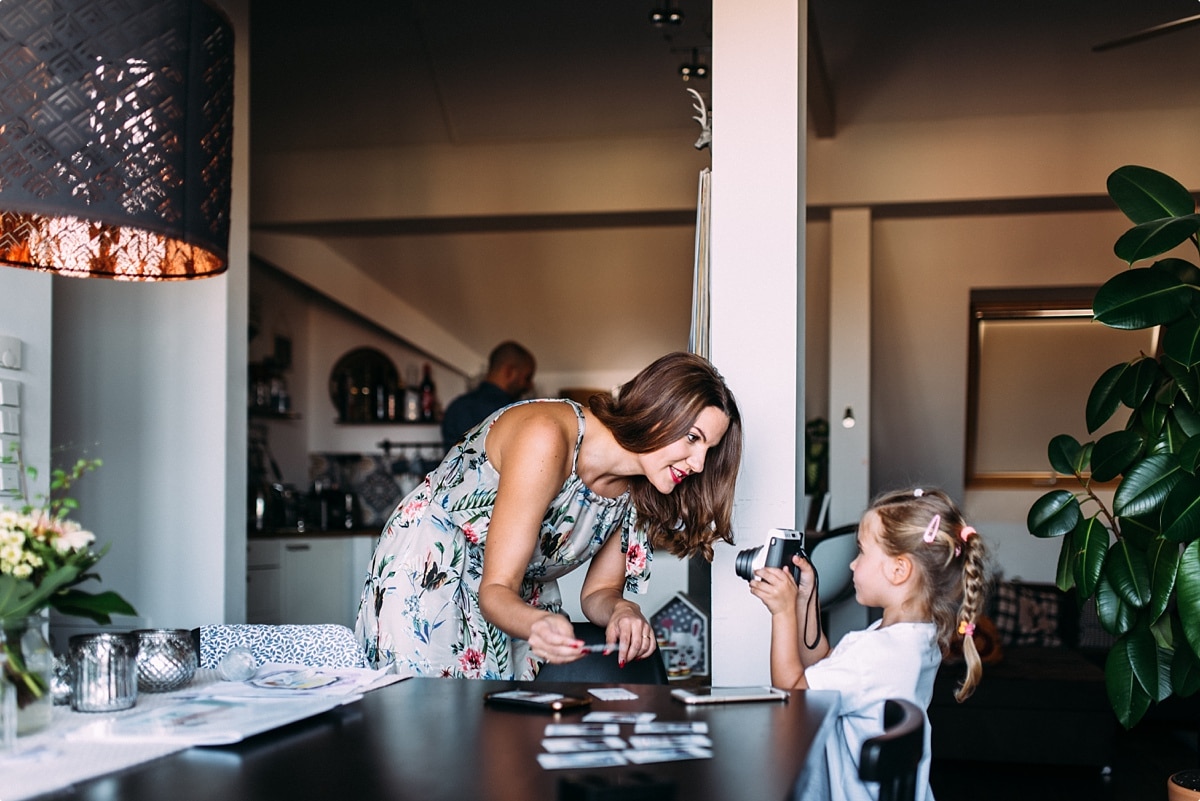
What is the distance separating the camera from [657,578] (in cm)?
472

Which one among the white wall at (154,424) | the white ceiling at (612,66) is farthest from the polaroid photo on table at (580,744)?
the white ceiling at (612,66)

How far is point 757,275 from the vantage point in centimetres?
277

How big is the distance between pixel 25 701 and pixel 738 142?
6.56 feet

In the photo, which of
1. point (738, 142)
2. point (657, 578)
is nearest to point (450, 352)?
point (657, 578)

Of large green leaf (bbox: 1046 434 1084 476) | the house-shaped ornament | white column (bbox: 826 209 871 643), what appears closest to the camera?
large green leaf (bbox: 1046 434 1084 476)

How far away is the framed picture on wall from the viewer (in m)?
7.33

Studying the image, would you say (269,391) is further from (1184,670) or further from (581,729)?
(581,729)

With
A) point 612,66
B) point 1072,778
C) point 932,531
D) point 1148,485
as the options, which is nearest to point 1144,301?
point 1148,485

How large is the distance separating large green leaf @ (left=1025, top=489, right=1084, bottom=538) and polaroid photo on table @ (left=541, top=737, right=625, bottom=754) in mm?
2033

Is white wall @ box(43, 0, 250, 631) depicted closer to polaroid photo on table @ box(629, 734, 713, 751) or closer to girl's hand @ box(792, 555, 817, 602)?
girl's hand @ box(792, 555, 817, 602)

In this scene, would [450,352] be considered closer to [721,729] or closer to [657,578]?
[657,578]

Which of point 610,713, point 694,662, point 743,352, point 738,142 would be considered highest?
point 738,142

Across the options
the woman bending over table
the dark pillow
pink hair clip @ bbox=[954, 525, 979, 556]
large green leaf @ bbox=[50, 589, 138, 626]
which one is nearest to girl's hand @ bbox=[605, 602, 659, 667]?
the woman bending over table

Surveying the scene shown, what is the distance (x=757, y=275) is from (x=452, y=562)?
1023 millimetres
